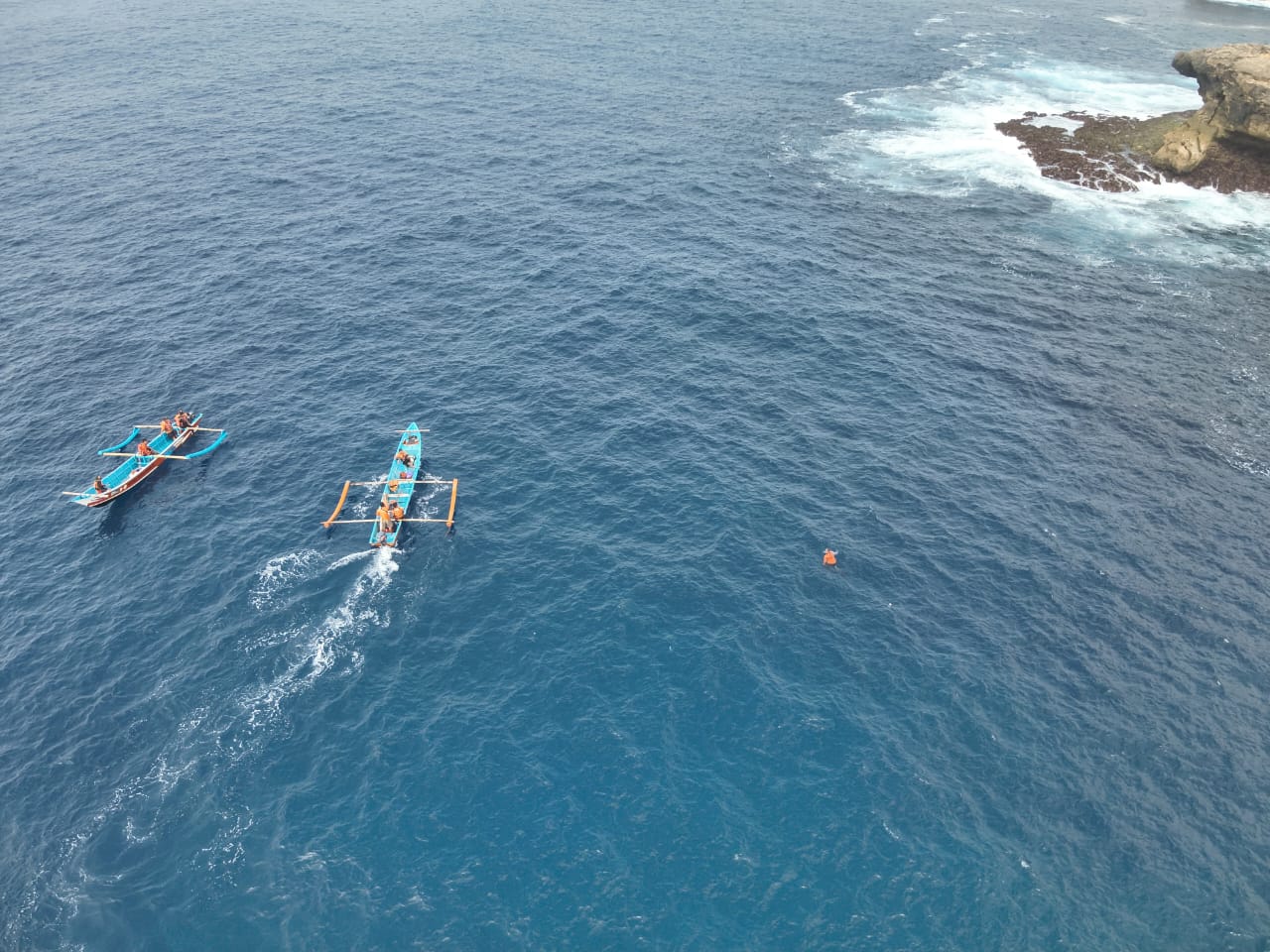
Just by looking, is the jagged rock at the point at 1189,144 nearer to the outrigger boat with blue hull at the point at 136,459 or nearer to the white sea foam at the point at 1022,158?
the white sea foam at the point at 1022,158

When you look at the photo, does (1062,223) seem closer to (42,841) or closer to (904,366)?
(904,366)

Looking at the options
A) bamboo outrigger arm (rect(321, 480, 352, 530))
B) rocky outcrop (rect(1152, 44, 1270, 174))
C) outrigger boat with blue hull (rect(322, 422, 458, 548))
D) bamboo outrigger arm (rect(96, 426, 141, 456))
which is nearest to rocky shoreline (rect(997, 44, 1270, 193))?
rocky outcrop (rect(1152, 44, 1270, 174))

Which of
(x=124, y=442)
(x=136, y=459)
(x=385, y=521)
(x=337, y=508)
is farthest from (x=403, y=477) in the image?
(x=124, y=442)

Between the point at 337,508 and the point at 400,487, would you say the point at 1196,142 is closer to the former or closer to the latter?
the point at 400,487

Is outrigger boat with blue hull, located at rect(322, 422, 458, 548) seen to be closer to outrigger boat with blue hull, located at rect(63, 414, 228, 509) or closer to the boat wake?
the boat wake

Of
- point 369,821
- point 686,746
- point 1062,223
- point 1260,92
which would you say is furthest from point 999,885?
point 1260,92

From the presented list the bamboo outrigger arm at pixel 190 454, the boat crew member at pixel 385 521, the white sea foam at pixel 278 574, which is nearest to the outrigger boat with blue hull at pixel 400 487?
the boat crew member at pixel 385 521
